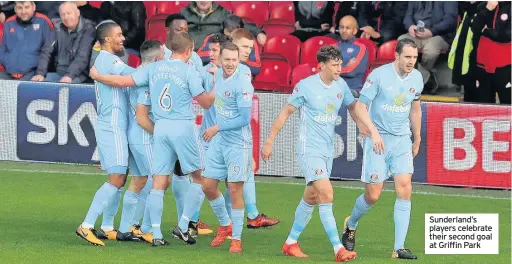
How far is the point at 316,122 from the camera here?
12125 mm

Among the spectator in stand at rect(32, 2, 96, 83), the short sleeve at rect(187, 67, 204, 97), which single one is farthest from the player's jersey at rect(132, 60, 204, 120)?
the spectator in stand at rect(32, 2, 96, 83)

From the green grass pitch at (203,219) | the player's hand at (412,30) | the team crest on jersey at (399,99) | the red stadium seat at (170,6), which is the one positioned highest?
the red stadium seat at (170,6)

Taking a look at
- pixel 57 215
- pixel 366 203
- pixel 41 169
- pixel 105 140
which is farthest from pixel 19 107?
pixel 366 203

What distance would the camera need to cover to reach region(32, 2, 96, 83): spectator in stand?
734 inches

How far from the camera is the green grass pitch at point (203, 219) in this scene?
12125 mm

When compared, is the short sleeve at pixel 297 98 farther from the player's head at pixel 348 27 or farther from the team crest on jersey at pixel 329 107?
the player's head at pixel 348 27

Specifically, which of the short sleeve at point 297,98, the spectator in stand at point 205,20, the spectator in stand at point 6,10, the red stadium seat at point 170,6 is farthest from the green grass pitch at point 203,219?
the spectator in stand at point 6,10

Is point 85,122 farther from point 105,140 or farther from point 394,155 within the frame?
point 394,155

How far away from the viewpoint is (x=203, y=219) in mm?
14594

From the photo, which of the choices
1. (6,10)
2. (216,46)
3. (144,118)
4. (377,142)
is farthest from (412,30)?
(144,118)

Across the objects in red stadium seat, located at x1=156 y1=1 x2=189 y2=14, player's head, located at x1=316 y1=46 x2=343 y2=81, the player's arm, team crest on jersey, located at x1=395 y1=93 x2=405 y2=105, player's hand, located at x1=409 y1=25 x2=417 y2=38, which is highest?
red stadium seat, located at x1=156 y1=1 x2=189 y2=14

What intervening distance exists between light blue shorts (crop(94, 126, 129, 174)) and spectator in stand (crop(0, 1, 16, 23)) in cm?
830

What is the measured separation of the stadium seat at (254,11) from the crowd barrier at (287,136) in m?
2.88

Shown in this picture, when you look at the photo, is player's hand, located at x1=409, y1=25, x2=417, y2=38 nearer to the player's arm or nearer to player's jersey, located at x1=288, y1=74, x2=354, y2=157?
player's jersey, located at x1=288, y1=74, x2=354, y2=157
